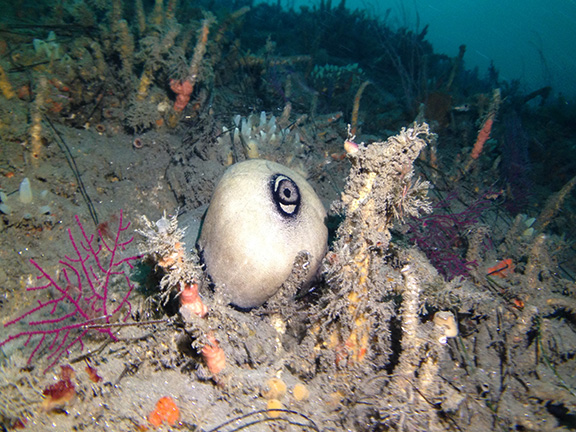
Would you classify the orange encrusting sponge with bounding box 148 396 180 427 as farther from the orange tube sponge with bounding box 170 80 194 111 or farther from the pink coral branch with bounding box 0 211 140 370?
the orange tube sponge with bounding box 170 80 194 111

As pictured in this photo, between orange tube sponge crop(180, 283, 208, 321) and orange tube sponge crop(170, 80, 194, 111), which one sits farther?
orange tube sponge crop(170, 80, 194, 111)

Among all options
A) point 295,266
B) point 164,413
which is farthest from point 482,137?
point 164,413

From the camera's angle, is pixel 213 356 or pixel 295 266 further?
pixel 295 266

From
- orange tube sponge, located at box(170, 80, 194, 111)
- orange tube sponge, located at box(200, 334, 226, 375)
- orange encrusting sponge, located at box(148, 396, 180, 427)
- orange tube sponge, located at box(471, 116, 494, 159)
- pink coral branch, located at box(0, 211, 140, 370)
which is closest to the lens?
orange encrusting sponge, located at box(148, 396, 180, 427)

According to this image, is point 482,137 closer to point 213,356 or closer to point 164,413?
point 213,356

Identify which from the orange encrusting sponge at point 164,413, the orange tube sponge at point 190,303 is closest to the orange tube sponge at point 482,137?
the orange tube sponge at point 190,303

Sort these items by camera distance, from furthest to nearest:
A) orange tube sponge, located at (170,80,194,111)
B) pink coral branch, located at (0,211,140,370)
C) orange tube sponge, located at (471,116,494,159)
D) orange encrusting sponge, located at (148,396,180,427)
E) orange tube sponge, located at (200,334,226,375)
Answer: orange tube sponge, located at (471,116,494,159) → orange tube sponge, located at (170,80,194,111) → pink coral branch, located at (0,211,140,370) → orange tube sponge, located at (200,334,226,375) → orange encrusting sponge, located at (148,396,180,427)

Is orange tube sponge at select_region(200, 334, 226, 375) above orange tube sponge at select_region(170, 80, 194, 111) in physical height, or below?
below

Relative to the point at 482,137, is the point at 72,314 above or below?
below

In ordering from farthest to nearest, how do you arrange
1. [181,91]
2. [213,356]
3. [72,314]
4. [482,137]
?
[482,137] → [181,91] → [72,314] → [213,356]

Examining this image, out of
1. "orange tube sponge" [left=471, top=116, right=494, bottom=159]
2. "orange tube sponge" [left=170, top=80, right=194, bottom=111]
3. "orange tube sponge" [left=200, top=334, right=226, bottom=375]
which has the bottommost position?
"orange tube sponge" [left=200, top=334, right=226, bottom=375]

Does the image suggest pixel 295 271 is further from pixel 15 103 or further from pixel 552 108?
pixel 552 108

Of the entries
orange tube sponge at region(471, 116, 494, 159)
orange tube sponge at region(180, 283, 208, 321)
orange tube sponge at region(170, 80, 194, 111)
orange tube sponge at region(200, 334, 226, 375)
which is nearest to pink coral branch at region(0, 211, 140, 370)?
orange tube sponge at region(180, 283, 208, 321)

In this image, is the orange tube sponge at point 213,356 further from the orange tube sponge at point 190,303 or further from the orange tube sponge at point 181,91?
the orange tube sponge at point 181,91
